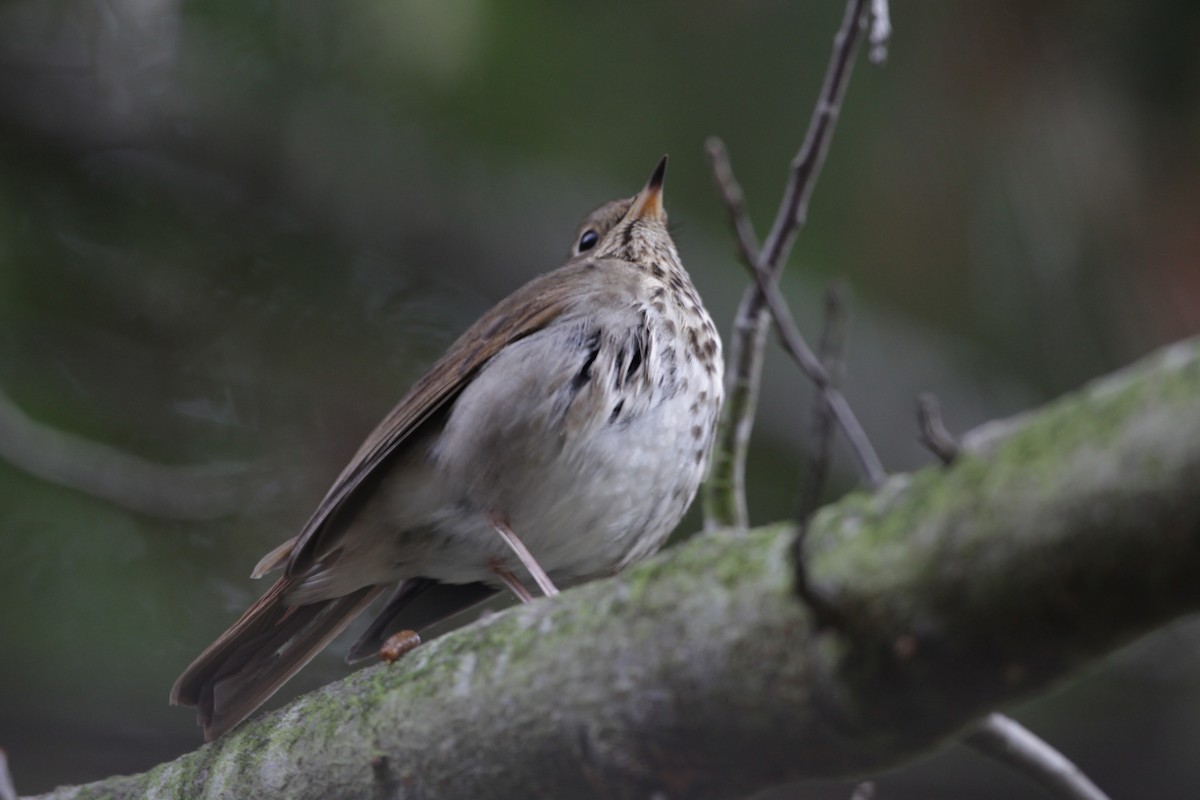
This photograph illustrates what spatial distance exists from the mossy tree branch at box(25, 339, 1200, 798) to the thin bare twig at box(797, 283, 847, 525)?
88mm

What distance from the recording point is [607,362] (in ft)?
11.8

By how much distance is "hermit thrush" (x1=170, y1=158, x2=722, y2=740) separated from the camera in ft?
11.6

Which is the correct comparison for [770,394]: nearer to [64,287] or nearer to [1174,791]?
[1174,791]

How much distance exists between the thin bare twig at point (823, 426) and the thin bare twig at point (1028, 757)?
64 centimetres

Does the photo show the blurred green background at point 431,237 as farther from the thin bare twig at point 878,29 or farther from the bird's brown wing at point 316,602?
the thin bare twig at point 878,29

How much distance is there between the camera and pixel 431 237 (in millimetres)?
6633

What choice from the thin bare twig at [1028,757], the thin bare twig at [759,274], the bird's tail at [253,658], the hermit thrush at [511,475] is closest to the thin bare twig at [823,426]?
the thin bare twig at [759,274]

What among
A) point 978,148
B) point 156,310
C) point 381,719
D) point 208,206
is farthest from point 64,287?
point 978,148

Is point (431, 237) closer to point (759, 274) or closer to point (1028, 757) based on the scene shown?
point (759, 274)

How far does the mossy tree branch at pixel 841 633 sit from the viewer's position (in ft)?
5.02

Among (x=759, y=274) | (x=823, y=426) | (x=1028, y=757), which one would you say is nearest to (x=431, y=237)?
(x=759, y=274)

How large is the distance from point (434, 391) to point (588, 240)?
4.50 feet

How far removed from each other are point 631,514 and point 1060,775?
1.60m

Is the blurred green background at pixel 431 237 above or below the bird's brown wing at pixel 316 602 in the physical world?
above
